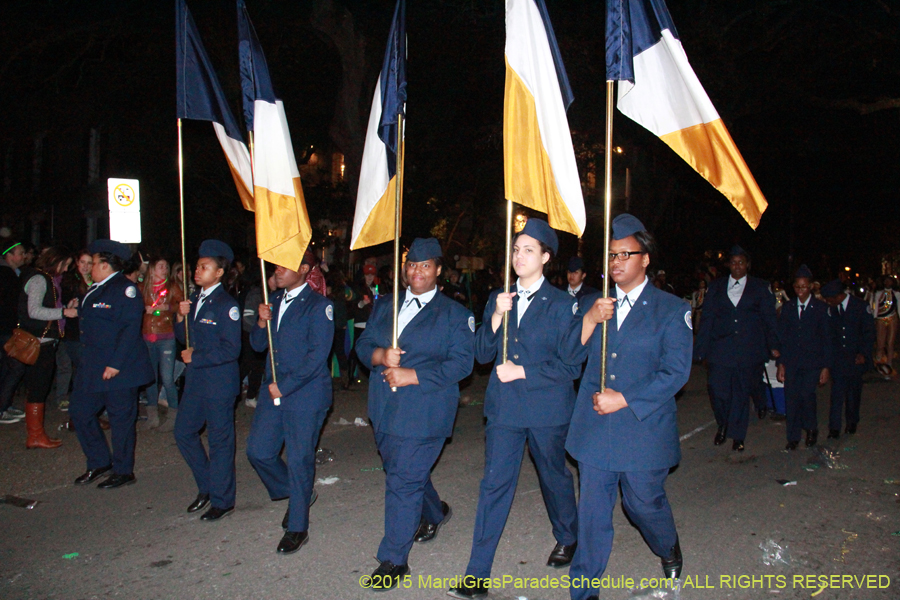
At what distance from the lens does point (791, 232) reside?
33.2m

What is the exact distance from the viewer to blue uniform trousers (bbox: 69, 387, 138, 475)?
610 cm

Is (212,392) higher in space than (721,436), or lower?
higher

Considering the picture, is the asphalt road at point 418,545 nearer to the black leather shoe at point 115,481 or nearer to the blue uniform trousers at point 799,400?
the black leather shoe at point 115,481

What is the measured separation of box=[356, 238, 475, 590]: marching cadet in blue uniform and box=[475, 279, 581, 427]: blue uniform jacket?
287mm

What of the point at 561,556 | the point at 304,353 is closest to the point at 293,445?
the point at 304,353

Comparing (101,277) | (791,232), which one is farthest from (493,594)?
(791,232)

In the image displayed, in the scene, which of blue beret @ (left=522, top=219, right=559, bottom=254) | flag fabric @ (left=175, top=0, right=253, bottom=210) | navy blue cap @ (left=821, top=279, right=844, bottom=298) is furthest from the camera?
navy blue cap @ (left=821, top=279, right=844, bottom=298)

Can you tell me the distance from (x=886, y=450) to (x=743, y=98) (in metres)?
13.5

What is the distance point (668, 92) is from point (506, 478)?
2.36m

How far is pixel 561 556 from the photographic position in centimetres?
458

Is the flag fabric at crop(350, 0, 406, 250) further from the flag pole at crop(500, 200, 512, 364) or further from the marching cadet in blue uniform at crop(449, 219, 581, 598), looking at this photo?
the marching cadet in blue uniform at crop(449, 219, 581, 598)

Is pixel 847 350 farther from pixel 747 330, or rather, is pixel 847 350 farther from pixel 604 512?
pixel 604 512

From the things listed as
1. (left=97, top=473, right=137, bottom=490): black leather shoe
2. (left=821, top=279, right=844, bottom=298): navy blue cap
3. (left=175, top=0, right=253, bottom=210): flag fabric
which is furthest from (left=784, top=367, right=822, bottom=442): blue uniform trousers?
(left=97, top=473, right=137, bottom=490): black leather shoe

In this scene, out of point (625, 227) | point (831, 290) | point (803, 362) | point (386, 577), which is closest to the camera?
point (625, 227)
